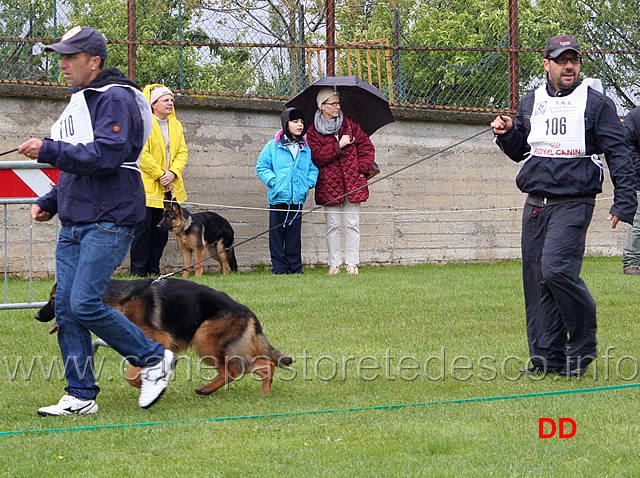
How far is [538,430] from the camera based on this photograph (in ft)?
14.3

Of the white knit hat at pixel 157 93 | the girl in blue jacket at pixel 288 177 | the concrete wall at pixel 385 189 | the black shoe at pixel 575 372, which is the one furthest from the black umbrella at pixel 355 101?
the black shoe at pixel 575 372

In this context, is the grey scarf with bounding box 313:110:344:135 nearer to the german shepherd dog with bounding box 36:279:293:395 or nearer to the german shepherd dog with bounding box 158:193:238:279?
the german shepherd dog with bounding box 158:193:238:279

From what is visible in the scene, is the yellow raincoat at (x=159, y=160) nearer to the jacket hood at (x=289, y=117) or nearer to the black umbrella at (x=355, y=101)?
the jacket hood at (x=289, y=117)

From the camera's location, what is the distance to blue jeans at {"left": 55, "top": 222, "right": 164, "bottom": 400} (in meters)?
4.67

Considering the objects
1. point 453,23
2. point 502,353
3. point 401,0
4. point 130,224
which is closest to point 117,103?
point 130,224

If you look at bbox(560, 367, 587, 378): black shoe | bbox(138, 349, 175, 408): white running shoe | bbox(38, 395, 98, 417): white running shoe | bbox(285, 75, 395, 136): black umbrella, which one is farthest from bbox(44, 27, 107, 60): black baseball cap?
bbox(285, 75, 395, 136): black umbrella

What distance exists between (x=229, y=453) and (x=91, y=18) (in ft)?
31.9

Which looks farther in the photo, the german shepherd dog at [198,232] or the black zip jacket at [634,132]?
the german shepherd dog at [198,232]

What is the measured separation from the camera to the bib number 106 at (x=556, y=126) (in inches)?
224

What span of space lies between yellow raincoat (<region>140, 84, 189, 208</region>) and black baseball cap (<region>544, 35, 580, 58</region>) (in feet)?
20.7

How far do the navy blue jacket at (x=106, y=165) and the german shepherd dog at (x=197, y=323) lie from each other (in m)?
0.60

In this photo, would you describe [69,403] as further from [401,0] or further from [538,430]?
[401,0]

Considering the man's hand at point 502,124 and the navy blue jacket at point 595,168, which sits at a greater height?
the man's hand at point 502,124

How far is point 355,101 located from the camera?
40.9 ft
